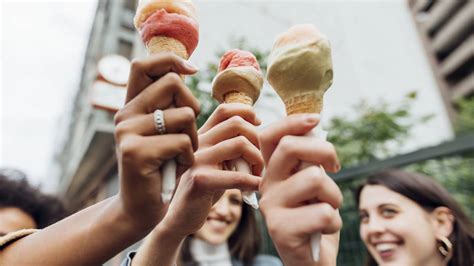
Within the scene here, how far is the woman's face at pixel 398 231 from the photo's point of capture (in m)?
1.77

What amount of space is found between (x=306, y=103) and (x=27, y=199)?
1696 millimetres

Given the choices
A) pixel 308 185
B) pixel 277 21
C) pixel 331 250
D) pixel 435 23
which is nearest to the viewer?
pixel 308 185

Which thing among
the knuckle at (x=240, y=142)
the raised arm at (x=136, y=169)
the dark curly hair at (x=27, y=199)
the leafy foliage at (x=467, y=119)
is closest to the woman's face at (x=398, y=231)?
the knuckle at (x=240, y=142)

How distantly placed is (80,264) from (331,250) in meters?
0.55

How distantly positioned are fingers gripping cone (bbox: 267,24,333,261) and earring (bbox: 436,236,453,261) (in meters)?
1.59

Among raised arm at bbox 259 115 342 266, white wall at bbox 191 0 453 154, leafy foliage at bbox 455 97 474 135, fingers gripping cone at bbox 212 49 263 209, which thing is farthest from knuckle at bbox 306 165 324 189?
leafy foliage at bbox 455 97 474 135

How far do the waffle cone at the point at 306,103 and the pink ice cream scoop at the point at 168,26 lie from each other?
31 centimetres

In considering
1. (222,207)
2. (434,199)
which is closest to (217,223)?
(222,207)

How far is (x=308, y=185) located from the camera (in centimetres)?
57

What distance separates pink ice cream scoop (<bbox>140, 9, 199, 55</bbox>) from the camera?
0.74 m

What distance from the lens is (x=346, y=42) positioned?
831 centimetres

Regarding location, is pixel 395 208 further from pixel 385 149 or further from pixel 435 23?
pixel 435 23

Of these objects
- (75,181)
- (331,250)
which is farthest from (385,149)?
(75,181)

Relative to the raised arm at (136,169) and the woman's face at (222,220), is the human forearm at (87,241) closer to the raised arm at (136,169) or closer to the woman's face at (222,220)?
the raised arm at (136,169)
